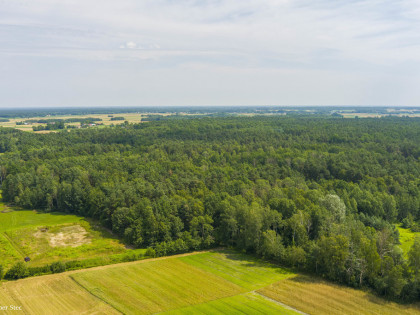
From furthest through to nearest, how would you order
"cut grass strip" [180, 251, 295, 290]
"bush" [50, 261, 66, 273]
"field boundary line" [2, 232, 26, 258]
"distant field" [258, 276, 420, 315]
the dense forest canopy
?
→ "field boundary line" [2, 232, 26, 258]
"bush" [50, 261, 66, 273]
the dense forest canopy
"cut grass strip" [180, 251, 295, 290]
"distant field" [258, 276, 420, 315]

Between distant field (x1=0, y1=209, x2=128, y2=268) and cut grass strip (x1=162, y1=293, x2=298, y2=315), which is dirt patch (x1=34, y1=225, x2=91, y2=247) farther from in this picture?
cut grass strip (x1=162, y1=293, x2=298, y2=315)

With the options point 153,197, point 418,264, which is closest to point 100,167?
point 153,197

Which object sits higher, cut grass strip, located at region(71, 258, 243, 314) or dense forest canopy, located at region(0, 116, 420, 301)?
dense forest canopy, located at region(0, 116, 420, 301)

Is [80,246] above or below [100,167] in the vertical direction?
below

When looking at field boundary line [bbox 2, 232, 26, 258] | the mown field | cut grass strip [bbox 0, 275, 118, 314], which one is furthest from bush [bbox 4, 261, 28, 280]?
field boundary line [bbox 2, 232, 26, 258]

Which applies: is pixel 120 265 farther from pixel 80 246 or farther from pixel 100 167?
pixel 100 167

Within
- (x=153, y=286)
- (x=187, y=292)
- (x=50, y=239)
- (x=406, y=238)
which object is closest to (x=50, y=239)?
(x=50, y=239)
